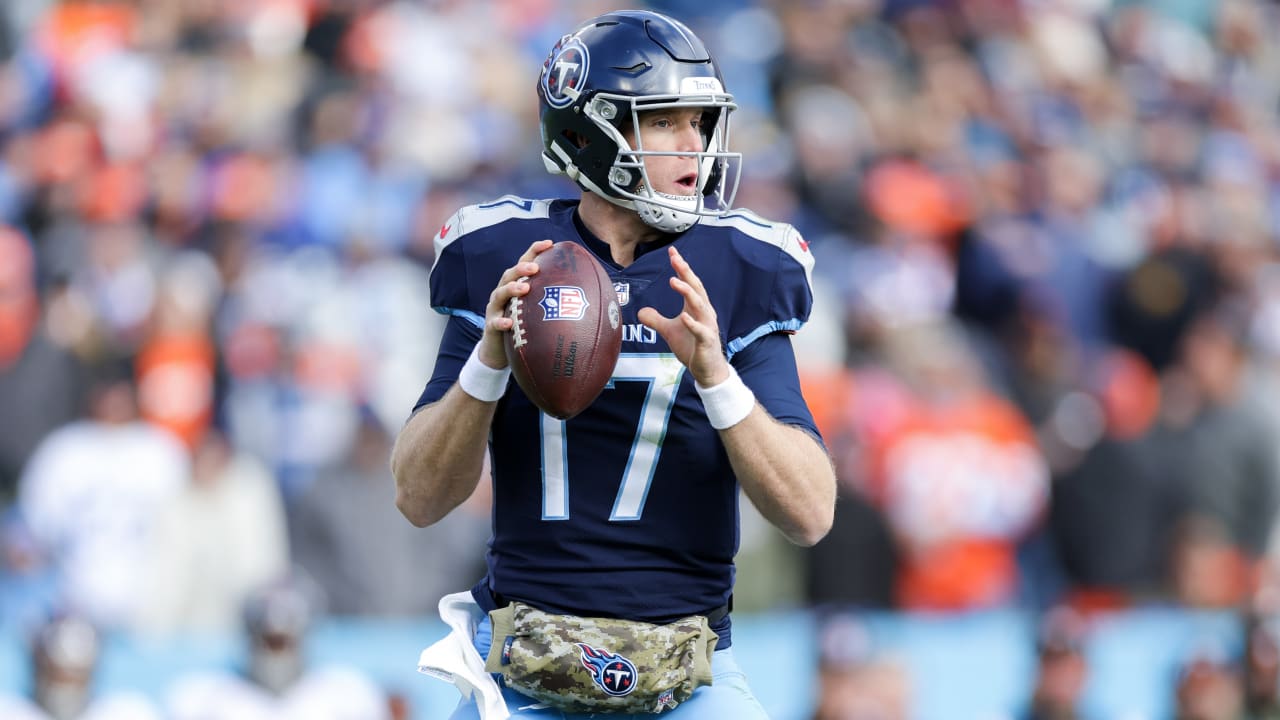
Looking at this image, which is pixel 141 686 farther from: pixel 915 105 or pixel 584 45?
pixel 915 105

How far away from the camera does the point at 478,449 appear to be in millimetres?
3033

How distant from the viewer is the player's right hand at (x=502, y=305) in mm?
2889

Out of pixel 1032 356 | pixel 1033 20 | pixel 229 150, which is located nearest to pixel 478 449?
pixel 1032 356

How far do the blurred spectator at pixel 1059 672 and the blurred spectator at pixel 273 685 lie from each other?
7.63ft

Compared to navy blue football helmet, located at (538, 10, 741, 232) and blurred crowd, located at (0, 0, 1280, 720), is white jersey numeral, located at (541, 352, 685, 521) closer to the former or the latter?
navy blue football helmet, located at (538, 10, 741, 232)

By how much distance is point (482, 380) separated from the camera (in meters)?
2.96

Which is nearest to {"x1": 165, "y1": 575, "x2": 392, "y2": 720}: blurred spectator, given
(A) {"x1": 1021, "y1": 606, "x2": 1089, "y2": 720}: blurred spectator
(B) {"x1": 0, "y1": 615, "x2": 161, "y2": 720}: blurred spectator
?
(B) {"x1": 0, "y1": 615, "x2": 161, "y2": 720}: blurred spectator

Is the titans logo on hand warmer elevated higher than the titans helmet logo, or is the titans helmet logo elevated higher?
Result: the titans helmet logo

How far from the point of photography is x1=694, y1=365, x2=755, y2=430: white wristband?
289 cm

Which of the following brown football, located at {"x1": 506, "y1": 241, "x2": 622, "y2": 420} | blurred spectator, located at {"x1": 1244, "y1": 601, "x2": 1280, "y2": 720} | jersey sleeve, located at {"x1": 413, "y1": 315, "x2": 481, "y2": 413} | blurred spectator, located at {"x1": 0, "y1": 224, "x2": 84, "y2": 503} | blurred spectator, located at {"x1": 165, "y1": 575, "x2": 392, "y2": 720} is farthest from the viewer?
blurred spectator, located at {"x1": 0, "y1": 224, "x2": 84, "y2": 503}

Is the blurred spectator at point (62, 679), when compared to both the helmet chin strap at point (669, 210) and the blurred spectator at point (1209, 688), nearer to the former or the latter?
the helmet chin strap at point (669, 210)

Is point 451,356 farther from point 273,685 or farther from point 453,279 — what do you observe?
point 273,685

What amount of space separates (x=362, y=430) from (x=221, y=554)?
0.75 m

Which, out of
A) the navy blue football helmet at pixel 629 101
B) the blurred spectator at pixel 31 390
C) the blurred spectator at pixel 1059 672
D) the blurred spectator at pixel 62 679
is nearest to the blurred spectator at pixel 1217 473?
the blurred spectator at pixel 1059 672
